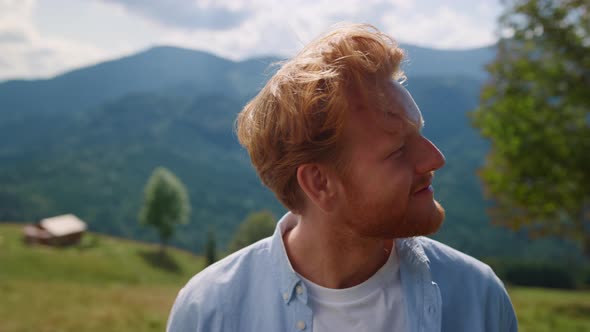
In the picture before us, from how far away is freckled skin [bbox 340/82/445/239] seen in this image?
234 cm

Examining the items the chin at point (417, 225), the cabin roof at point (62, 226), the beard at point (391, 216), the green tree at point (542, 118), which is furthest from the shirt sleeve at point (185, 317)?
the cabin roof at point (62, 226)

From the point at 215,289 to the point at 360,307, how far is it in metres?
0.74

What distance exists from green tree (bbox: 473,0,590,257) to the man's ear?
16732mm

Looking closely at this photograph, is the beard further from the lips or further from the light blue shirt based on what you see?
the light blue shirt

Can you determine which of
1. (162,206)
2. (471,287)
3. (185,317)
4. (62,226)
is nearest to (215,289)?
(185,317)

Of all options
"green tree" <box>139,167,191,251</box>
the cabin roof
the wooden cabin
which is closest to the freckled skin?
the wooden cabin

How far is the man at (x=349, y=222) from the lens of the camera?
2.36 meters

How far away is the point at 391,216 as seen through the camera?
2.36 metres

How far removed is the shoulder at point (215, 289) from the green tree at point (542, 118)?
16.9m

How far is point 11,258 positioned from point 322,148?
46.0 m

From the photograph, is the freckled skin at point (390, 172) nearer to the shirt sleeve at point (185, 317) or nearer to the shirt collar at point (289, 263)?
the shirt collar at point (289, 263)

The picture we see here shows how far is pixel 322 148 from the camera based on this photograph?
242cm

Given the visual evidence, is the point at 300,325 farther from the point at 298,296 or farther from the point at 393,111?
the point at 393,111

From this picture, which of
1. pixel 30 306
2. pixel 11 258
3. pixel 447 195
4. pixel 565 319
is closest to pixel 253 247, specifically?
pixel 565 319
